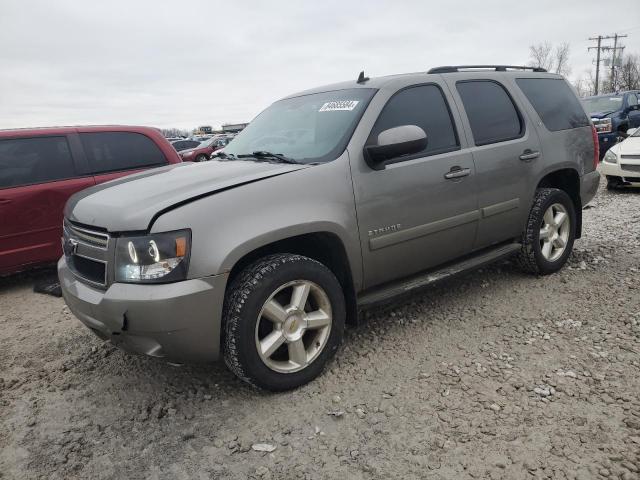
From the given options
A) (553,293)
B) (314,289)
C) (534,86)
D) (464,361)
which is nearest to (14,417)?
(314,289)

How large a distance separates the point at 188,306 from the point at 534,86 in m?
3.65

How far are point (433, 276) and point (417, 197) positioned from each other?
617 mm

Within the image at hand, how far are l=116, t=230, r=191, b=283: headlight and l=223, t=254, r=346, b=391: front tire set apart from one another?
335 mm

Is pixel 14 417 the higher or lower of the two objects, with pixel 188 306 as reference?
lower

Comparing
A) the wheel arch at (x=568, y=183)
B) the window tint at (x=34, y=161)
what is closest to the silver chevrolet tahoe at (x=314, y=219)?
the wheel arch at (x=568, y=183)

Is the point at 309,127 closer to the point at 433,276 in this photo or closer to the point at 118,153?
the point at 433,276

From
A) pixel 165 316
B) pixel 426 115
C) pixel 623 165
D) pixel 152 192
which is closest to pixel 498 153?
pixel 426 115

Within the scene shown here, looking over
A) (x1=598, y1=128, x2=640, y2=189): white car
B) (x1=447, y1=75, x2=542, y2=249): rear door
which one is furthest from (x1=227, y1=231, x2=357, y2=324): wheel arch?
(x1=598, y1=128, x2=640, y2=189): white car

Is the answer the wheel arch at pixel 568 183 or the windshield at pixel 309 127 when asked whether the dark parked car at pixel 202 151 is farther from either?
the wheel arch at pixel 568 183

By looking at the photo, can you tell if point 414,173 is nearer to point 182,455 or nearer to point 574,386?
point 574,386

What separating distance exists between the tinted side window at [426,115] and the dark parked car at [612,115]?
9820mm

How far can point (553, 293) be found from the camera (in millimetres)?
4043

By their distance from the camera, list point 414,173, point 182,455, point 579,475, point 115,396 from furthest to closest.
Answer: point 414,173 < point 115,396 < point 182,455 < point 579,475

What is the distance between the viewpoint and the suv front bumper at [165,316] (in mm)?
2344
